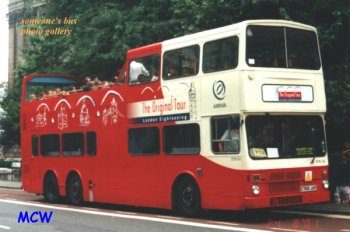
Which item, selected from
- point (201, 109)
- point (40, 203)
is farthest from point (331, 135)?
point (40, 203)

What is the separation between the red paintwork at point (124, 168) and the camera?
12.5 metres

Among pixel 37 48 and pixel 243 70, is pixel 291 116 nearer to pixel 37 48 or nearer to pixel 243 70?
pixel 243 70

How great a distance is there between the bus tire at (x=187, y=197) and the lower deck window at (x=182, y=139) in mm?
687

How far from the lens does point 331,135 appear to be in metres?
16.9

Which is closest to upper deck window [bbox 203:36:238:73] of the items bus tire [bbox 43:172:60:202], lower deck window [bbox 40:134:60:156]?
lower deck window [bbox 40:134:60:156]

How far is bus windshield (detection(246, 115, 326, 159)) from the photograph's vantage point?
40.2ft

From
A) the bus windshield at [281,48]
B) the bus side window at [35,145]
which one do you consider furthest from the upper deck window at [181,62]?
the bus side window at [35,145]

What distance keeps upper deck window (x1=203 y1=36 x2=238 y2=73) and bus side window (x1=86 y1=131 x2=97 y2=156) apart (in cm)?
529

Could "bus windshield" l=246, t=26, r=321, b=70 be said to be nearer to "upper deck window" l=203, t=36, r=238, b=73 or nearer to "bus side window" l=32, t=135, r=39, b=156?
"upper deck window" l=203, t=36, r=238, b=73

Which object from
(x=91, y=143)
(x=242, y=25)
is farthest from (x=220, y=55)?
(x=91, y=143)

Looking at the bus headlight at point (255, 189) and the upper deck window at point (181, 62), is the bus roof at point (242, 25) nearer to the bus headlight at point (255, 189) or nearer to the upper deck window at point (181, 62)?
the upper deck window at point (181, 62)

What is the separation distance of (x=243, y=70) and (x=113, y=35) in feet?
35.6

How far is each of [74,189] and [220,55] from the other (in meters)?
7.75

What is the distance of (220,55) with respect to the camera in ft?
42.1
